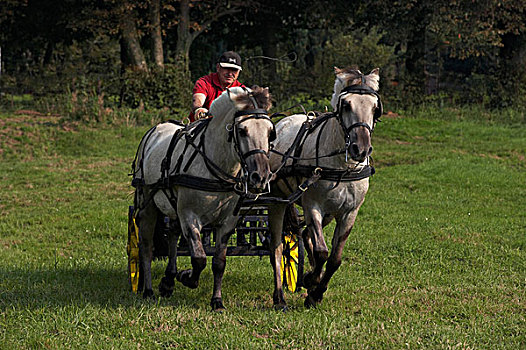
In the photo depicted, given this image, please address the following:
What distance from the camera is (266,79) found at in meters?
27.1

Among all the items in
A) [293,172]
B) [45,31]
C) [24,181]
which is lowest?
[24,181]

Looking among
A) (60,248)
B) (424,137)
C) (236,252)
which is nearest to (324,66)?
(424,137)

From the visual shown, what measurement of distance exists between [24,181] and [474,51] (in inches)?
675

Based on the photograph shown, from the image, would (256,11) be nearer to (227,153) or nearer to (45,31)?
(45,31)

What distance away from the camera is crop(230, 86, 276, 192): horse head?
563 cm

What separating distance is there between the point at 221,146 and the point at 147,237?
1819 millimetres

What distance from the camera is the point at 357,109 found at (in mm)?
6125

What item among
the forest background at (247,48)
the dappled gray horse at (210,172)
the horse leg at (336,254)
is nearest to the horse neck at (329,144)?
the horse leg at (336,254)

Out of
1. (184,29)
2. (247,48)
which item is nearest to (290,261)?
(184,29)

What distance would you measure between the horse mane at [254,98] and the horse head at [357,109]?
0.76m

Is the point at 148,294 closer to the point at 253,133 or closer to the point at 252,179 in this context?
the point at 252,179

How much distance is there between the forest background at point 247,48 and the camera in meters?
23.2

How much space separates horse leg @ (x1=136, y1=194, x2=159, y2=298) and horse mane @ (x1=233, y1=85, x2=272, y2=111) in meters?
1.96

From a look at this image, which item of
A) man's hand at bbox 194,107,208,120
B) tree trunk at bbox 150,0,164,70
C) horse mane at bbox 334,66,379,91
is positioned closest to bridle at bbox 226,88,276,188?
horse mane at bbox 334,66,379,91
